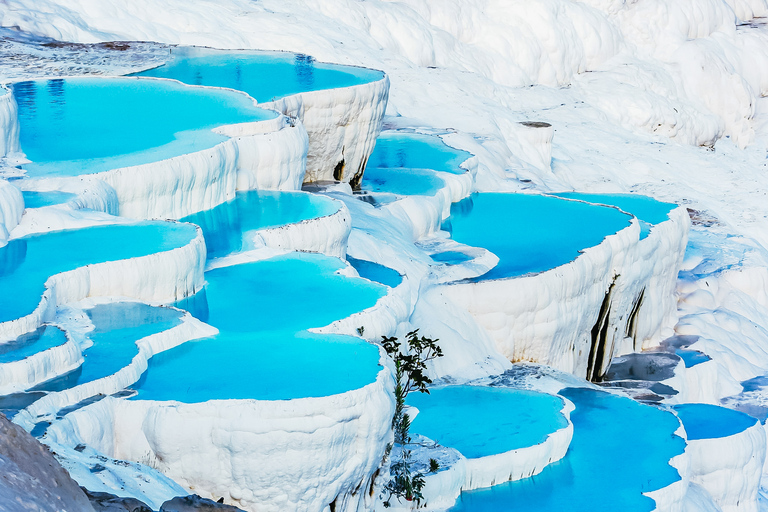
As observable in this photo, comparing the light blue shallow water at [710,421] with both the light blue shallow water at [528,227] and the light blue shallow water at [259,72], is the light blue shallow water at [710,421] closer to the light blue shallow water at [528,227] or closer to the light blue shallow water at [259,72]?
the light blue shallow water at [528,227]

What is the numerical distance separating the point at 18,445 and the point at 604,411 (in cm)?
816

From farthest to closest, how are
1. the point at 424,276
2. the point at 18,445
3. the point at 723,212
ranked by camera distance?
the point at 723,212 → the point at 424,276 → the point at 18,445

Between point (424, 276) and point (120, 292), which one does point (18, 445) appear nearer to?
point (120, 292)

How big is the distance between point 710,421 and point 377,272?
450 cm

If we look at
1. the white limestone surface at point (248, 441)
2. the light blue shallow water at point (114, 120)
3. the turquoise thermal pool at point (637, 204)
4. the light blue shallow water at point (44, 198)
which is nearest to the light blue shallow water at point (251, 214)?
the light blue shallow water at point (114, 120)

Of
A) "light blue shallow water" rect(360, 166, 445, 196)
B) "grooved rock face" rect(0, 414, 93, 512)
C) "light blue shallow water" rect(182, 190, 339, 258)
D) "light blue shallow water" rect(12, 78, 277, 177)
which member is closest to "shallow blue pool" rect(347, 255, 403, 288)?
"light blue shallow water" rect(182, 190, 339, 258)

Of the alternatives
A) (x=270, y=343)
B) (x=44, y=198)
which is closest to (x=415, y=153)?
(x=44, y=198)

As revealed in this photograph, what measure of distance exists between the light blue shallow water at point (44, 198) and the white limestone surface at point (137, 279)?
4.68ft

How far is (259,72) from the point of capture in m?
15.6

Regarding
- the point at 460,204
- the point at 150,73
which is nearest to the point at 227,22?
the point at 150,73

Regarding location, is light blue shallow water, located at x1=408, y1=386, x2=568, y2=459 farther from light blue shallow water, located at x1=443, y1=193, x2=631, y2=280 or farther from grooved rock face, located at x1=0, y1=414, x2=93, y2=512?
grooved rock face, located at x1=0, y1=414, x2=93, y2=512

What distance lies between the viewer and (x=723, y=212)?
867 inches

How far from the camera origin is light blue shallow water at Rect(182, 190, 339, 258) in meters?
10.1

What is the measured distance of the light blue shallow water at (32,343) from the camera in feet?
21.1
